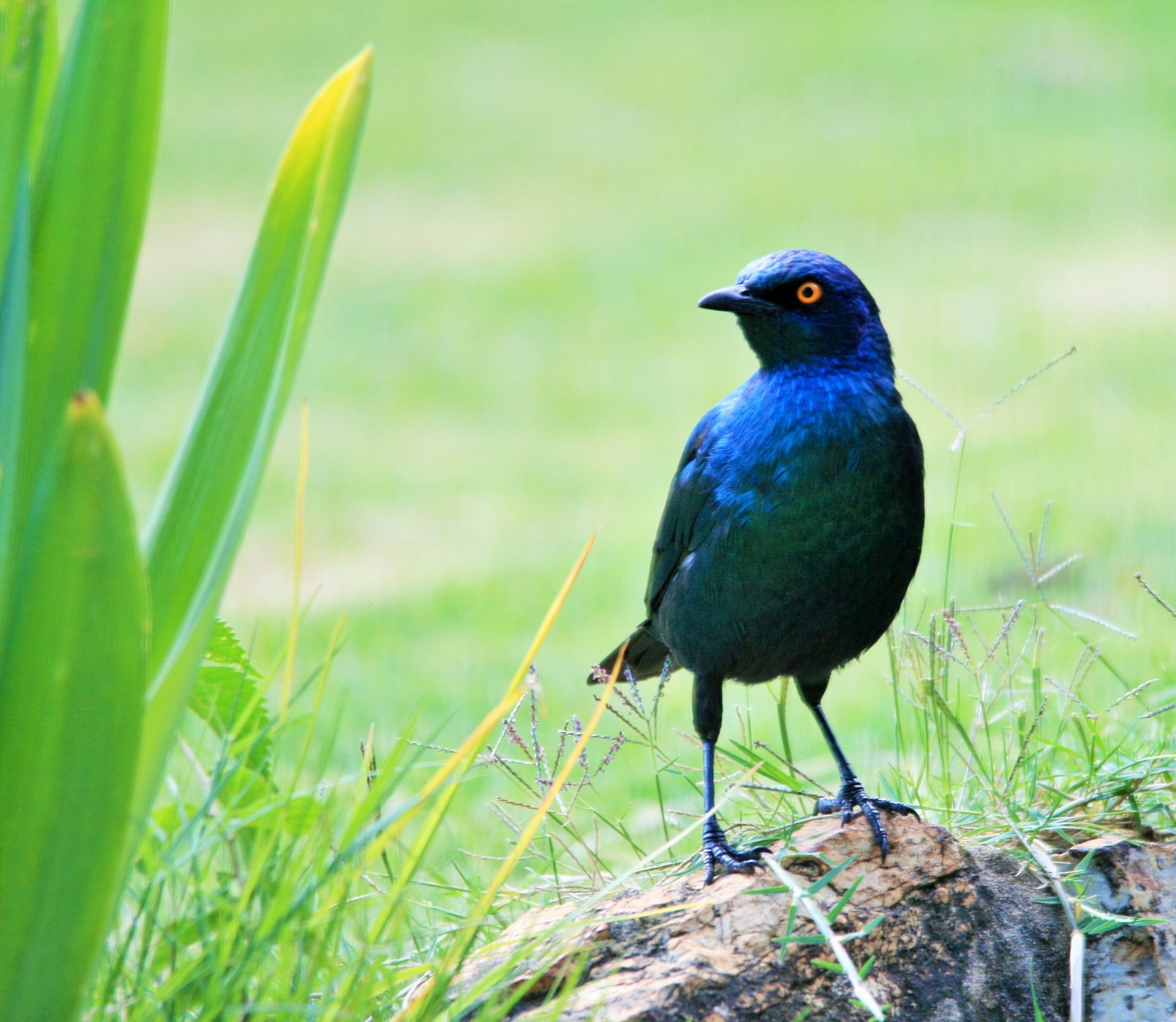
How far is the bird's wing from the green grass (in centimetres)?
41

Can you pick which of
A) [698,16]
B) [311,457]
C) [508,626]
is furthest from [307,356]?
[698,16]

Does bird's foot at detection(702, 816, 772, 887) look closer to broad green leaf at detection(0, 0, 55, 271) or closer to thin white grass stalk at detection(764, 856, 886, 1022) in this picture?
thin white grass stalk at detection(764, 856, 886, 1022)

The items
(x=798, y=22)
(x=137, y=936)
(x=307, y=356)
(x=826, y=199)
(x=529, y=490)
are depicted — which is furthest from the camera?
(x=798, y=22)

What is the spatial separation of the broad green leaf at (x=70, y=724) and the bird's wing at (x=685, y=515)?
1.57m

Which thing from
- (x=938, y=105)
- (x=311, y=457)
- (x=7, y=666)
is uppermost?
(x=938, y=105)

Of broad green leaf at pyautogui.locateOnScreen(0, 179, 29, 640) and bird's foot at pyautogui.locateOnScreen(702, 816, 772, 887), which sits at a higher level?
broad green leaf at pyautogui.locateOnScreen(0, 179, 29, 640)

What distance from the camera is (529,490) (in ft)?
23.3

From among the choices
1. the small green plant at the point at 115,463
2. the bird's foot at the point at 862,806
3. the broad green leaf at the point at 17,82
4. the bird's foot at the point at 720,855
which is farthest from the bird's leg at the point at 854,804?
the broad green leaf at the point at 17,82

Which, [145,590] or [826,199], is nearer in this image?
[145,590]

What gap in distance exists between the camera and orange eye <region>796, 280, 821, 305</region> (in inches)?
110

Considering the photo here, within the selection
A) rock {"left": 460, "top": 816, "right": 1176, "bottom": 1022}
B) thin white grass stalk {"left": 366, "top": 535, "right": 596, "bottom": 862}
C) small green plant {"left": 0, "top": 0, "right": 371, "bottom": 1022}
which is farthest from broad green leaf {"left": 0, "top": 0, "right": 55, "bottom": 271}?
rock {"left": 460, "top": 816, "right": 1176, "bottom": 1022}

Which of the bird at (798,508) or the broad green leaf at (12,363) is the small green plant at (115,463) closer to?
the broad green leaf at (12,363)

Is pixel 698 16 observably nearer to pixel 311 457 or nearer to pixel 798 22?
pixel 798 22

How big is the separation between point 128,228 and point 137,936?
5.50ft
